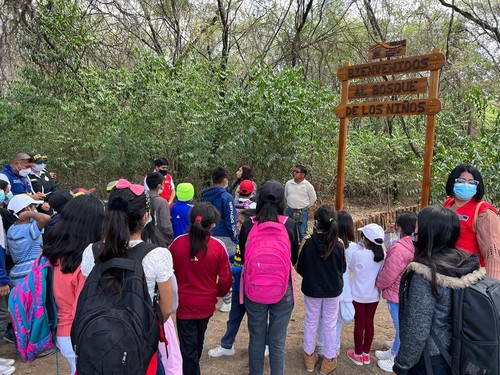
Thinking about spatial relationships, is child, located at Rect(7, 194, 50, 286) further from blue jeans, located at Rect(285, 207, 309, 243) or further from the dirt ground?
blue jeans, located at Rect(285, 207, 309, 243)

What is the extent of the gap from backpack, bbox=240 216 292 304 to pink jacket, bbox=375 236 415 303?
94 cm

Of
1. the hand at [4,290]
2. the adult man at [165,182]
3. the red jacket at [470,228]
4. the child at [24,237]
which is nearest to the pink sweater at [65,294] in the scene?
the hand at [4,290]

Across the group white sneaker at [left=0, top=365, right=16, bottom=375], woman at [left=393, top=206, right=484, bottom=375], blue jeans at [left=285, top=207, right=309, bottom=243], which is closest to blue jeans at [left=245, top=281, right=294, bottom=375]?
woman at [left=393, top=206, right=484, bottom=375]

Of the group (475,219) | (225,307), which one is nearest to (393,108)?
Answer: (475,219)

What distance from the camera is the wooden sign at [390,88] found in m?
5.17

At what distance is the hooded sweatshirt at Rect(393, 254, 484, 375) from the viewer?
69.6 inches

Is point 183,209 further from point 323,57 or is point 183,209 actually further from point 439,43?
point 439,43

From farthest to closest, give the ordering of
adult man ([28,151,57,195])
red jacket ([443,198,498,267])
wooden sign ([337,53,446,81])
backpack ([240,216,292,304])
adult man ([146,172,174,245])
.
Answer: adult man ([28,151,57,195]), wooden sign ([337,53,446,81]), adult man ([146,172,174,245]), red jacket ([443,198,498,267]), backpack ([240,216,292,304])

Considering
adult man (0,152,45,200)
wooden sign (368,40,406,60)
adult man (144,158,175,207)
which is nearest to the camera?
adult man (0,152,45,200)

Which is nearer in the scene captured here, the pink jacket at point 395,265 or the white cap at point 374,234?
the pink jacket at point 395,265

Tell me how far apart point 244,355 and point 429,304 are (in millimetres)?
2212

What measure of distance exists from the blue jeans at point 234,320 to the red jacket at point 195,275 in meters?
0.78

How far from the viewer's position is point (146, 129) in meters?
7.83

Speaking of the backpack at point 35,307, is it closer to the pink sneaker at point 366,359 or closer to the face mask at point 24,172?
the pink sneaker at point 366,359
